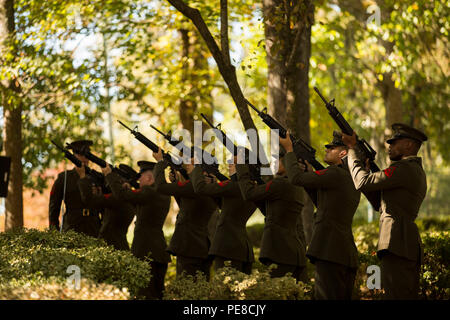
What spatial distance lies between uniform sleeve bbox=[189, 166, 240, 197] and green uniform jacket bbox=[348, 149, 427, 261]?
1983 millimetres

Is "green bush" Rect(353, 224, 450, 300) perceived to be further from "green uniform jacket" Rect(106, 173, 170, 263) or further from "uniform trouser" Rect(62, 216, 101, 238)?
"uniform trouser" Rect(62, 216, 101, 238)

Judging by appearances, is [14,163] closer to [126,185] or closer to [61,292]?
[126,185]

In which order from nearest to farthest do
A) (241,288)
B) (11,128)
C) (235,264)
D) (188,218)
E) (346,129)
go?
1. (241,288)
2. (346,129)
3. (235,264)
4. (188,218)
5. (11,128)

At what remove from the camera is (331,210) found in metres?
6.98

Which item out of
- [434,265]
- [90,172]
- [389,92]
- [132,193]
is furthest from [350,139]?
[389,92]

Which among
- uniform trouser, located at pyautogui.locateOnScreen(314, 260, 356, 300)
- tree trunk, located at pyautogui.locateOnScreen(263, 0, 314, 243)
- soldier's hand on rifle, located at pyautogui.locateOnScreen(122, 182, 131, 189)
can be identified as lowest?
uniform trouser, located at pyautogui.locateOnScreen(314, 260, 356, 300)

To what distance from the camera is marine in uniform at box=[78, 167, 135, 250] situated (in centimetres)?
1029

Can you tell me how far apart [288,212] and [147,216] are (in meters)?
2.77

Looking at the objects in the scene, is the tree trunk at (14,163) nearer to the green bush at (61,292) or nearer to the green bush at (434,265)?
the green bush at (434,265)

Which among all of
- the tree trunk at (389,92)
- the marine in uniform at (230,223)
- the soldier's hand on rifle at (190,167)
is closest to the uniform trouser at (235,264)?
the marine in uniform at (230,223)

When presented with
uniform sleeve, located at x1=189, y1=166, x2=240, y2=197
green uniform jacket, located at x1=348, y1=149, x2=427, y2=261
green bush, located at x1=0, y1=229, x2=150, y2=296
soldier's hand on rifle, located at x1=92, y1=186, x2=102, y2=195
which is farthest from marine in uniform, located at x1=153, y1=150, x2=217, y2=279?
green uniform jacket, located at x1=348, y1=149, x2=427, y2=261

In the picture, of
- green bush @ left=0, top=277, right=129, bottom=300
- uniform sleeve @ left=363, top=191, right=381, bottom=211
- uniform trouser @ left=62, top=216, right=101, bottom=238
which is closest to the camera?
green bush @ left=0, top=277, right=129, bottom=300

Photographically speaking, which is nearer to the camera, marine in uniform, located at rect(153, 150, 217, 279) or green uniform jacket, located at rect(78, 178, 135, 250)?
marine in uniform, located at rect(153, 150, 217, 279)
